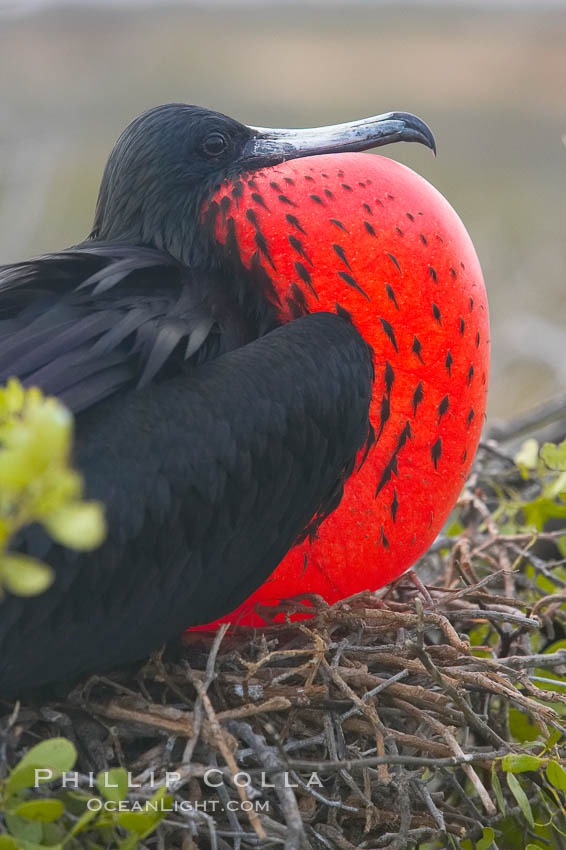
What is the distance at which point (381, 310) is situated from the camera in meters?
1.41

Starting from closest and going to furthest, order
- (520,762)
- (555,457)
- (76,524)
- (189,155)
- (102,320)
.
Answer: (76,524)
(520,762)
(102,320)
(189,155)
(555,457)

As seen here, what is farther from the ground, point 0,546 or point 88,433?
point 0,546

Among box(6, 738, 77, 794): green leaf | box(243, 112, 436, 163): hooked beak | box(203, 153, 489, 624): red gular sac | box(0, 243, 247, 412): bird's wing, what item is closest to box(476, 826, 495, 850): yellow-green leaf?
box(203, 153, 489, 624): red gular sac

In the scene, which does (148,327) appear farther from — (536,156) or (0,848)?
(536,156)

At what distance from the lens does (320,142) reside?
160 cm

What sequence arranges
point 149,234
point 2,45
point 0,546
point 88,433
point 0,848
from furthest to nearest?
point 2,45
point 149,234
point 88,433
point 0,848
point 0,546

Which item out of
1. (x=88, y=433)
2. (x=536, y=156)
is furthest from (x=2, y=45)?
(x=88, y=433)

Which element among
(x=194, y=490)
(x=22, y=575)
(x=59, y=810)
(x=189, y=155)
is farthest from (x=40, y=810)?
(x=189, y=155)

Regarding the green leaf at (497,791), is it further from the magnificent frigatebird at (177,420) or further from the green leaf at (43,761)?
the green leaf at (43,761)

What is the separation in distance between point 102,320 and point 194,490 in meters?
0.27

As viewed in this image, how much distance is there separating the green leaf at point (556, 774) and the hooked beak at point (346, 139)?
930 millimetres

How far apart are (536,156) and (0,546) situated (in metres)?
9.66

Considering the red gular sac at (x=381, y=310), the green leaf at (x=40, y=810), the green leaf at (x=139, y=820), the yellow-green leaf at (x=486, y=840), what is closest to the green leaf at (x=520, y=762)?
the yellow-green leaf at (x=486, y=840)

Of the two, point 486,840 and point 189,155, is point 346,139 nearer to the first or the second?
point 189,155
